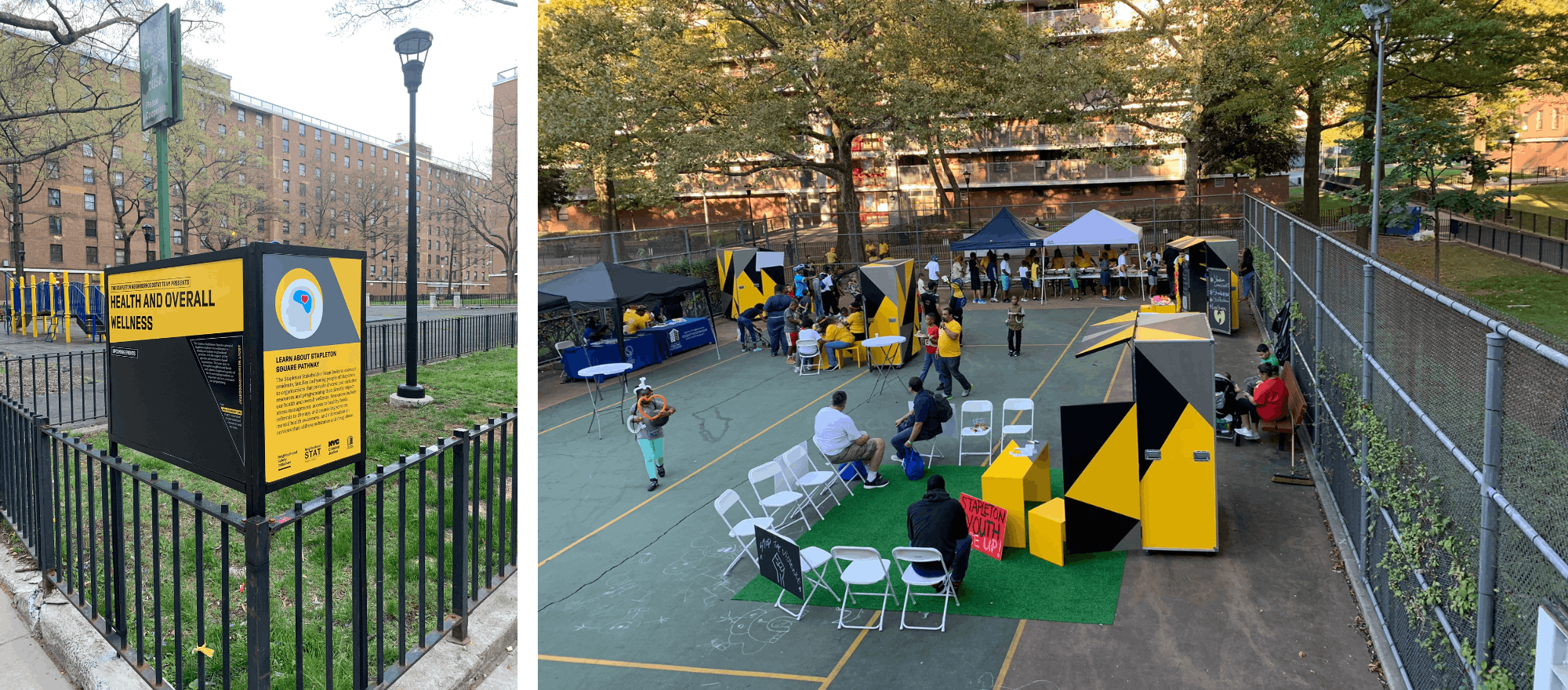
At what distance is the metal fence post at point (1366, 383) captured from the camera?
7.62m

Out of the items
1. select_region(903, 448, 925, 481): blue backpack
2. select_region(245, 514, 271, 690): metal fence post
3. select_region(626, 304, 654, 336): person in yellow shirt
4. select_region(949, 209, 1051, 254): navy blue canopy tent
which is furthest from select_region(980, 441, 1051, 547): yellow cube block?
select_region(949, 209, 1051, 254): navy blue canopy tent

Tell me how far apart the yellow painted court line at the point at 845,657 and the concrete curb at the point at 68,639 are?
4.33 meters

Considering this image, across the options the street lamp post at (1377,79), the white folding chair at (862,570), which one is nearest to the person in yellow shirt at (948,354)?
the white folding chair at (862,570)

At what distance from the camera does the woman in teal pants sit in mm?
11734

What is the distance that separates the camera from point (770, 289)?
25141 mm

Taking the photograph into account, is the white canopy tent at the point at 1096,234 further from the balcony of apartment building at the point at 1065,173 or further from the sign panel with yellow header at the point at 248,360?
the balcony of apartment building at the point at 1065,173

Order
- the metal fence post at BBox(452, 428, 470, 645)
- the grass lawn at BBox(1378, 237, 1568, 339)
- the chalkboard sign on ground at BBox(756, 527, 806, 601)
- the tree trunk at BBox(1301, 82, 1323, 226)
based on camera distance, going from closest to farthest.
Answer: the metal fence post at BBox(452, 428, 470, 645), the chalkboard sign on ground at BBox(756, 527, 806, 601), the grass lawn at BBox(1378, 237, 1568, 339), the tree trunk at BBox(1301, 82, 1323, 226)

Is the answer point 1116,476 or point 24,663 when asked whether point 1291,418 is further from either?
point 24,663

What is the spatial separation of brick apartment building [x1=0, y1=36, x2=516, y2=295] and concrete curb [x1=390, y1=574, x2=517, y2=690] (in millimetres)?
11943

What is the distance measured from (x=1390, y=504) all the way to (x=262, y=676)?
23.5 feet

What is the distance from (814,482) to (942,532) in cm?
277

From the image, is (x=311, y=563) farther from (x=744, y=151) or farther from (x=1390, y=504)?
(x=744, y=151)

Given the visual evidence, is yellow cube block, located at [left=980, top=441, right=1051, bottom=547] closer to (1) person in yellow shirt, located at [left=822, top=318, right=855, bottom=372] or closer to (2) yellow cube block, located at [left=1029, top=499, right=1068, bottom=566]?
(2) yellow cube block, located at [left=1029, top=499, right=1068, bottom=566]

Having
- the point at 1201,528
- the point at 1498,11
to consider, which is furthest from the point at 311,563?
the point at 1498,11
